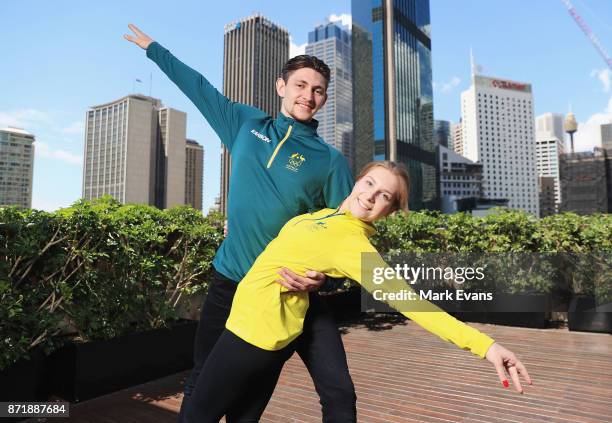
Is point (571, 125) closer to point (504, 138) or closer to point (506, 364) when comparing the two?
point (504, 138)

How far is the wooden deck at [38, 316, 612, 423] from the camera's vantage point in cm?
362

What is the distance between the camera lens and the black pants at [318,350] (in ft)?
5.74

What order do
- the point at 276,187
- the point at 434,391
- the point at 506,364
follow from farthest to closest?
Result: the point at 434,391 < the point at 276,187 < the point at 506,364

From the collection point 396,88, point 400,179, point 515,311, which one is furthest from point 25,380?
point 396,88

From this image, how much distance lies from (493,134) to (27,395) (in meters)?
183

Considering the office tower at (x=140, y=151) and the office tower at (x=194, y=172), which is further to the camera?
the office tower at (x=194, y=172)

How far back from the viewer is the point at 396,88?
384 feet

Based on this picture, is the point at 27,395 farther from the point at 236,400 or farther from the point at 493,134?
the point at 493,134

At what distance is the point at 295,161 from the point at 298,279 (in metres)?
0.63

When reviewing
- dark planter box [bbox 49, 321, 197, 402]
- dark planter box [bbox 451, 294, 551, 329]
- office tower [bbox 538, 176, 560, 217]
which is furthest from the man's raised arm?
office tower [bbox 538, 176, 560, 217]

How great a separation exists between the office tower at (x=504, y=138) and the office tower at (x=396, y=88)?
50.6m

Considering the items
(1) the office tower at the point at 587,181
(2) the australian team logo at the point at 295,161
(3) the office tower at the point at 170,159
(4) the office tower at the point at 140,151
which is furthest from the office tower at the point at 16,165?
(2) the australian team logo at the point at 295,161

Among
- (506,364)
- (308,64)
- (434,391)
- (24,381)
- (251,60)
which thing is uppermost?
(251,60)

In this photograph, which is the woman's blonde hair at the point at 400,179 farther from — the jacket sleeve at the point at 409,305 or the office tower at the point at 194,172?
the office tower at the point at 194,172
